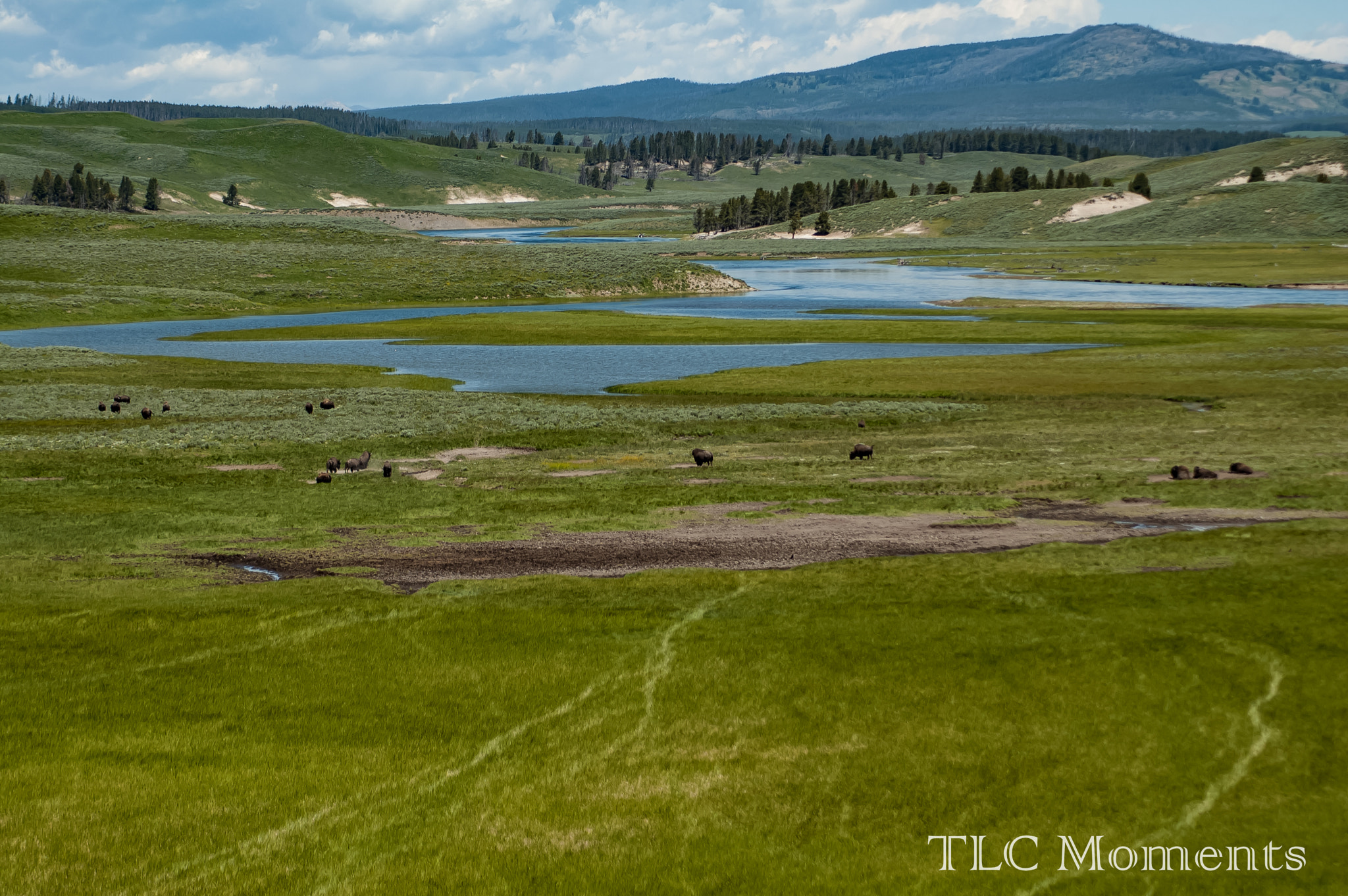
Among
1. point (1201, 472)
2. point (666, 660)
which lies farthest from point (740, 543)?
point (1201, 472)

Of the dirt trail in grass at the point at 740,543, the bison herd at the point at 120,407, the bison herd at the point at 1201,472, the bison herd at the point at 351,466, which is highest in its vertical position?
the bison herd at the point at 1201,472

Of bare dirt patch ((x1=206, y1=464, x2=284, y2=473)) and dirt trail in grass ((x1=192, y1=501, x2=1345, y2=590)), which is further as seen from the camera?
bare dirt patch ((x1=206, y1=464, x2=284, y2=473))

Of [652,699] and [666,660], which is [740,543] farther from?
[652,699]

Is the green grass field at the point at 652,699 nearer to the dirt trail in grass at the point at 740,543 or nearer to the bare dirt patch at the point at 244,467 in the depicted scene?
the dirt trail in grass at the point at 740,543

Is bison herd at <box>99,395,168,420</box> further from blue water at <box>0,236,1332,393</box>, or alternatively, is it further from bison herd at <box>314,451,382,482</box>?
blue water at <box>0,236,1332,393</box>

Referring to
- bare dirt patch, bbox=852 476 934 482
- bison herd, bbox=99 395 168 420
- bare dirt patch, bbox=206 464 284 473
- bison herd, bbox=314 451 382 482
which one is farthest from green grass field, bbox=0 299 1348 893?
bison herd, bbox=99 395 168 420

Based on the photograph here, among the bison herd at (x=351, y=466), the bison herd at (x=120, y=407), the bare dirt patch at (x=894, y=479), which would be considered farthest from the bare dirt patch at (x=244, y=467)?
the bare dirt patch at (x=894, y=479)
